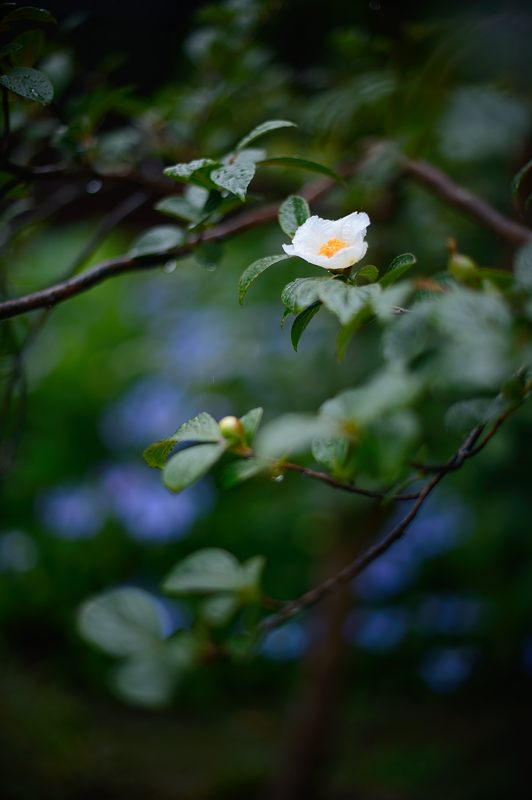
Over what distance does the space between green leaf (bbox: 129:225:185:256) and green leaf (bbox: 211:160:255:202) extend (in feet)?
0.39

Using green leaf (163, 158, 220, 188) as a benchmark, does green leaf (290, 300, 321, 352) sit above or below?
below

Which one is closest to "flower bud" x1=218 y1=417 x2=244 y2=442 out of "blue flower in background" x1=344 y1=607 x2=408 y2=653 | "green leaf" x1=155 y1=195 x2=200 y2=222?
→ "green leaf" x1=155 y1=195 x2=200 y2=222

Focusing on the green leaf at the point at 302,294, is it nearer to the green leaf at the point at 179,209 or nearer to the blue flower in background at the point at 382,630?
the green leaf at the point at 179,209

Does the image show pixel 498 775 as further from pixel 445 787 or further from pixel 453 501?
pixel 453 501

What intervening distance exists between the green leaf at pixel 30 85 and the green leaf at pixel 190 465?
289mm

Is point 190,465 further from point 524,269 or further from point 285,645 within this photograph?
point 285,645

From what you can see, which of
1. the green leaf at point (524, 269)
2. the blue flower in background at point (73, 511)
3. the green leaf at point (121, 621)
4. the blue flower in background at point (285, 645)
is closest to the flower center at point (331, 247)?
the green leaf at point (524, 269)

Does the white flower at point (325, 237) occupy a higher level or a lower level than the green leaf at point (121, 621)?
higher

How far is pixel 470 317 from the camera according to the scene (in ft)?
0.99

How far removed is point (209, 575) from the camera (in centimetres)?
52

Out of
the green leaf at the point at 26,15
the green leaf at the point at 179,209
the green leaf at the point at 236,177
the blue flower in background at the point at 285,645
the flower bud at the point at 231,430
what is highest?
the green leaf at the point at 26,15

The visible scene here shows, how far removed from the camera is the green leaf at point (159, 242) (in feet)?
1.86

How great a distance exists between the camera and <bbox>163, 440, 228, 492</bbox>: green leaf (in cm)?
35

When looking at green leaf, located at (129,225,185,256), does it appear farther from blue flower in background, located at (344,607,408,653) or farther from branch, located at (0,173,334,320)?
blue flower in background, located at (344,607,408,653)
